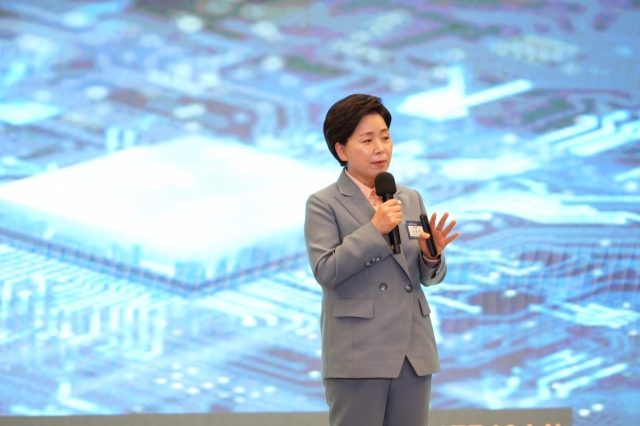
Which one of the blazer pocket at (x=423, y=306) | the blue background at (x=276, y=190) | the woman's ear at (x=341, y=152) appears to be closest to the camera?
the blazer pocket at (x=423, y=306)

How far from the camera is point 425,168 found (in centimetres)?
349

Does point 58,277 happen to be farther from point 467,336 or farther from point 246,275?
point 467,336

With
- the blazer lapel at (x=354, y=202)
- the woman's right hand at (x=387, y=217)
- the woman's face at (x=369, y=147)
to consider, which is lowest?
the woman's right hand at (x=387, y=217)

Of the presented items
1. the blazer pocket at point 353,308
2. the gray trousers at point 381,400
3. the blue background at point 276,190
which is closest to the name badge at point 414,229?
the blazer pocket at point 353,308

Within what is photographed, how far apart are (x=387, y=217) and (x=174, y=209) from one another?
74.2 inches

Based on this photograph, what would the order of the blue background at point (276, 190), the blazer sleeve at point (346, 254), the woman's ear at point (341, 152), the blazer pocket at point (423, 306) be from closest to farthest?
the blazer sleeve at point (346, 254), the blazer pocket at point (423, 306), the woman's ear at point (341, 152), the blue background at point (276, 190)

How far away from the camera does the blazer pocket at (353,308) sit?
5.79 ft

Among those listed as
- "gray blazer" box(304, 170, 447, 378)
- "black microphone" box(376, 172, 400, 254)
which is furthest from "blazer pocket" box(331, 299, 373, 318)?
"black microphone" box(376, 172, 400, 254)

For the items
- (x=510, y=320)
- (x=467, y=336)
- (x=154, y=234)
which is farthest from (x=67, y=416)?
(x=510, y=320)

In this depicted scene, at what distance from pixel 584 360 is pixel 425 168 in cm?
128

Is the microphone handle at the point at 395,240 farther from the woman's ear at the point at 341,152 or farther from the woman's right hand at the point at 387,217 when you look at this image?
the woman's ear at the point at 341,152

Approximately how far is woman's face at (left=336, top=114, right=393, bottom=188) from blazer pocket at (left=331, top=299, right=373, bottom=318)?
1.17ft

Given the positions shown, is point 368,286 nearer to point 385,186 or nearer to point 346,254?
point 346,254

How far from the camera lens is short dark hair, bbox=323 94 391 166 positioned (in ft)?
6.25
